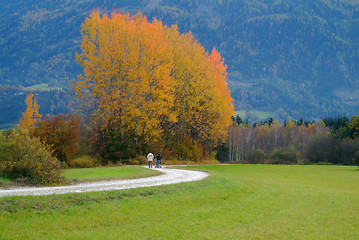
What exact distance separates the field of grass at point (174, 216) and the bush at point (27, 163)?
472 centimetres

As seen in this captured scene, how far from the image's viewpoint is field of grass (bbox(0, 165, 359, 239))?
11.5 m

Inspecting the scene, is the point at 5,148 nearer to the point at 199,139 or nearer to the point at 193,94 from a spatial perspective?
the point at 193,94

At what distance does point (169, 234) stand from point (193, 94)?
1417 inches

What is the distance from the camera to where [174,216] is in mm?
14148

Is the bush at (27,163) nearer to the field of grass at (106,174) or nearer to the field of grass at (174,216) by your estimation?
the field of grass at (106,174)

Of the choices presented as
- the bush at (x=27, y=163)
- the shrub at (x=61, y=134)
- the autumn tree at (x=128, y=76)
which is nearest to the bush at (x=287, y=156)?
the autumn tree at (x=128, y=76)

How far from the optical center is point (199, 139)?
5156 cm

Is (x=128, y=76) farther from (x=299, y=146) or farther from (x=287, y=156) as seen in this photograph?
(x=299, y=146)

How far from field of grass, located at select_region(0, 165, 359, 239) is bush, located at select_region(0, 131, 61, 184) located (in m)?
4.72

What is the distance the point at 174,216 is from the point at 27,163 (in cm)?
909

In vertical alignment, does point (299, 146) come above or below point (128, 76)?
below

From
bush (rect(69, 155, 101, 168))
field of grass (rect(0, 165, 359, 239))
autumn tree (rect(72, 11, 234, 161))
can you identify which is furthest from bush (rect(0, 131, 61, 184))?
autumn tree (rect(72, 11, 234, 161))

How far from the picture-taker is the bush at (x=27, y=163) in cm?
1848

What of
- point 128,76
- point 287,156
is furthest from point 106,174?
point 287,156
